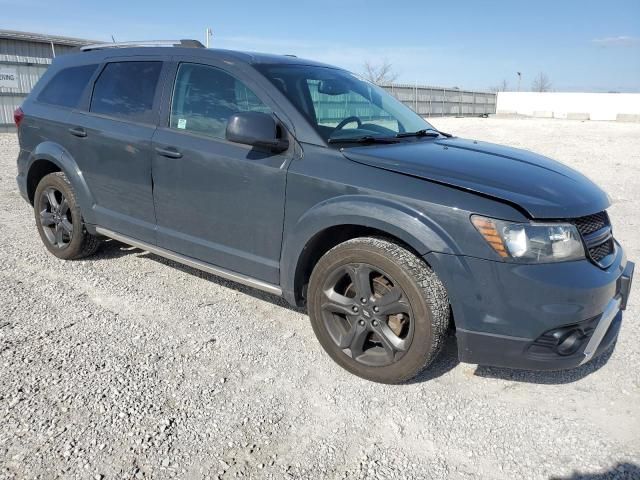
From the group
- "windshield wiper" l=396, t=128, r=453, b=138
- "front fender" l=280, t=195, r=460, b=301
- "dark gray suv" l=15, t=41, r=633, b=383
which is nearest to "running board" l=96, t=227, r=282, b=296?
"dark gray suv" l=15, t=41, r=633, b=383

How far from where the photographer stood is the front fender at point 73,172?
14.3 feet

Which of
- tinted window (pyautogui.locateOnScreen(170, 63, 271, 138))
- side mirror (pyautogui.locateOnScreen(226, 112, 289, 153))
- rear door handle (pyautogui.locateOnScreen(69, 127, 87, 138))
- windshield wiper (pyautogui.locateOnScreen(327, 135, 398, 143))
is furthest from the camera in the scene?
rear door handle (pyautogui.locateOnScreen(69, 127, 87, 138))

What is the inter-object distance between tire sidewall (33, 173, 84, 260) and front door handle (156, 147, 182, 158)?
1.25 metres

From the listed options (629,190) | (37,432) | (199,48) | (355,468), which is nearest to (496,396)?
(355,468)

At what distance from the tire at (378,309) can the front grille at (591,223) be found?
0.78 m

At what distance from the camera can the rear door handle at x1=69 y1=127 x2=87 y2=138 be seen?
4.29 metres

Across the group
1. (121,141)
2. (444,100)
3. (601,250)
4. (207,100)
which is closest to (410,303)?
(601,250)

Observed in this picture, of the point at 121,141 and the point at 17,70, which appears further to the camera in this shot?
the point at 17,70

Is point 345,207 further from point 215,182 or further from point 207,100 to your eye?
point 207,100

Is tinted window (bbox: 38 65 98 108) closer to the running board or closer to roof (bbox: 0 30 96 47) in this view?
the running board

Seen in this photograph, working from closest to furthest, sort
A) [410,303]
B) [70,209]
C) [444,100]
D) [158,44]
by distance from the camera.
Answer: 1. [410,303]
2. [158,44]
3. [70,209]
4. [444,100]

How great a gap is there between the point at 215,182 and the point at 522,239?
193 cm

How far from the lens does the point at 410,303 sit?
2.75 m

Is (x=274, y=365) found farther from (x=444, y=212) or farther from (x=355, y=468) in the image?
(x=444, y=212)
